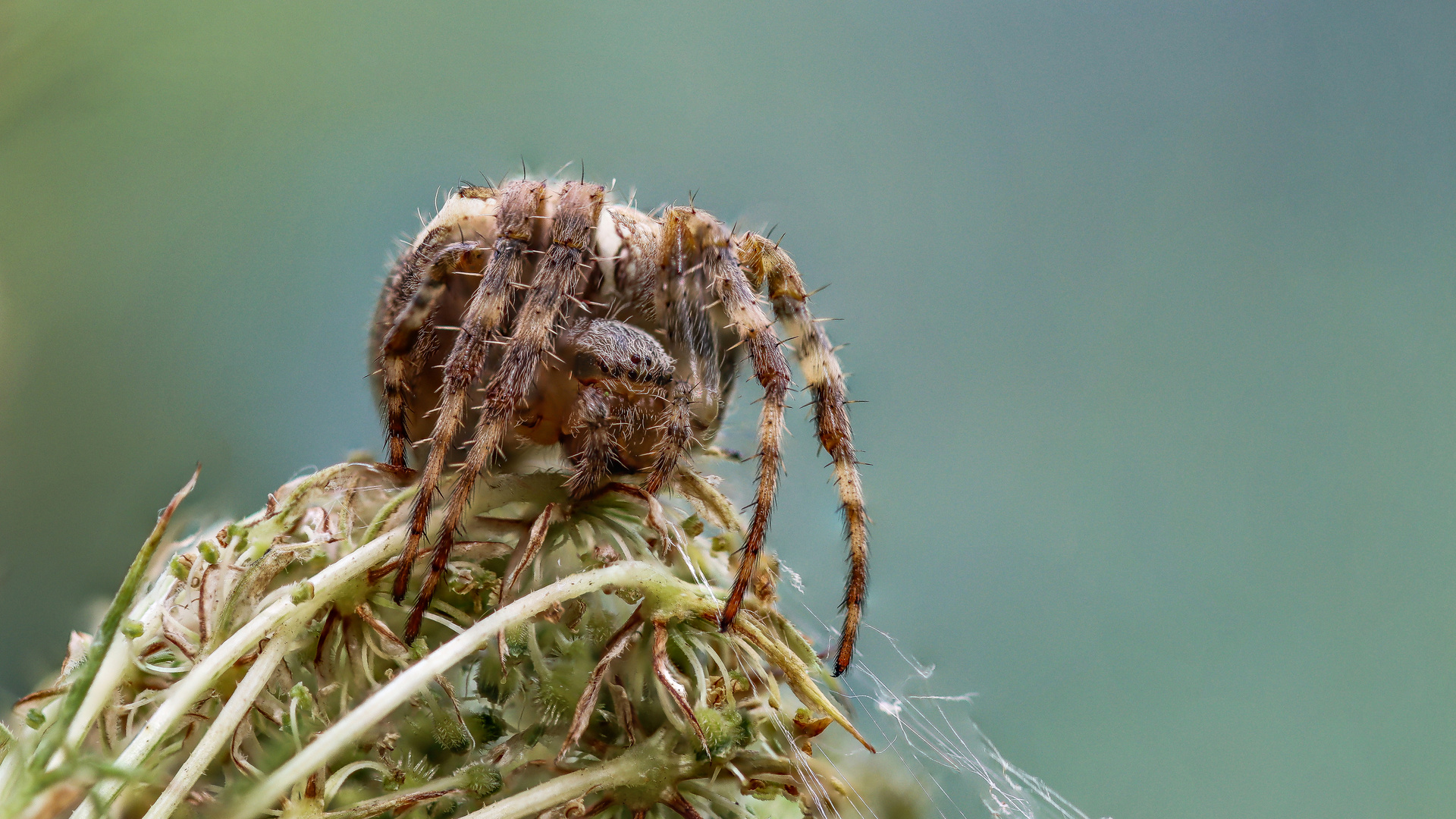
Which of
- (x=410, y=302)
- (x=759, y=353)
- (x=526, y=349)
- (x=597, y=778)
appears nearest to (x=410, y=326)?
(x=410, y=302)

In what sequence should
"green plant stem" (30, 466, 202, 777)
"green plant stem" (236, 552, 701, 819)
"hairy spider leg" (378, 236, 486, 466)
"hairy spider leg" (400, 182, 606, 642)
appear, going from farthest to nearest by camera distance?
"hairy spider leg" (378, 236, 486, 466)
"hairy spider leg" (400, 182, 606, 642)
"green plant stem" (236, 552, 701, 819)
"green plant stem" (30, 466, 202, 777)

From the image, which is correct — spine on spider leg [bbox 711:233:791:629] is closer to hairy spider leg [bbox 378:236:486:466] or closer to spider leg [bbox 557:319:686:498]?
spider leg [bbox 557:319:686:498]

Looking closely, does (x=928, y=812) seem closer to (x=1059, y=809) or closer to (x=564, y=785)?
(x=1059, y=809)

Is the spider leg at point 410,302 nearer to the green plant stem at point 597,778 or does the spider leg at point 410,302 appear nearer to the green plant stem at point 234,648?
the green plant stem at point 234,648

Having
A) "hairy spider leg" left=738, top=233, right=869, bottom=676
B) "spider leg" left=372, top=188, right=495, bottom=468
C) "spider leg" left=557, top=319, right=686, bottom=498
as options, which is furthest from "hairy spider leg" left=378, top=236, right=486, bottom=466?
"hairy spider leg" left=738, top=233, right=869, bottom=676

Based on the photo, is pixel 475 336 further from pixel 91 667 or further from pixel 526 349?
pixel 91 667

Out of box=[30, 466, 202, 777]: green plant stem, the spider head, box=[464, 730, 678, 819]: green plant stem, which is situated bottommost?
box=[464, 730, 678, 819]: green plant stem

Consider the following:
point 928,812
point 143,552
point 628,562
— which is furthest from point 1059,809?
point 143,552
